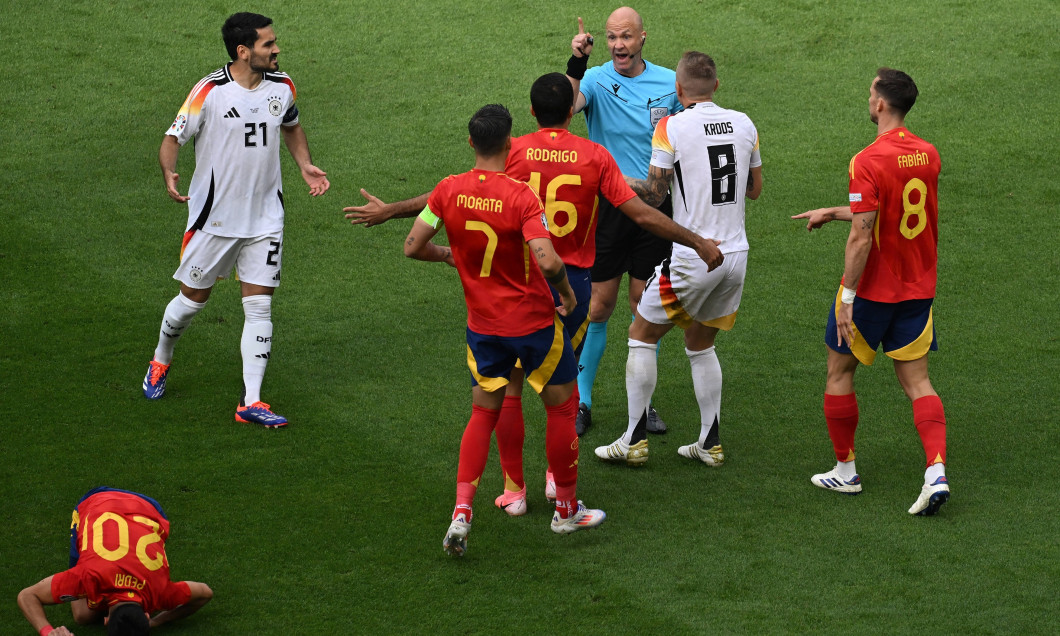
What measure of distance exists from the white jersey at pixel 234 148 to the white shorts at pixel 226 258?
5 centimetres

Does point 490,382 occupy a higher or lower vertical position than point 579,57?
lower

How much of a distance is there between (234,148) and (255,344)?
43.8 inches

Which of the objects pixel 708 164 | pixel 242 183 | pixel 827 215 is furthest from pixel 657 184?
pixel 242 183

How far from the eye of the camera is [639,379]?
19.7 ft

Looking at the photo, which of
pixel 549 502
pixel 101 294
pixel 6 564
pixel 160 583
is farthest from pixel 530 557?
pixel 101 294

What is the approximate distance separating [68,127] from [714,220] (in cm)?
735

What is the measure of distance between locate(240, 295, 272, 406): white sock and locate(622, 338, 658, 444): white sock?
208 centimetres

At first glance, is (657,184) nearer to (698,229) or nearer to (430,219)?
(698,229)

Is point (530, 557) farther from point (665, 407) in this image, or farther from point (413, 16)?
point (413, 16)

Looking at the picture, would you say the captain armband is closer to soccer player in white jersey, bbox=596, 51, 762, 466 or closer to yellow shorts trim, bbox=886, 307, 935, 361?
soccer player in white jersey, bbox=596, 51, 762, 466

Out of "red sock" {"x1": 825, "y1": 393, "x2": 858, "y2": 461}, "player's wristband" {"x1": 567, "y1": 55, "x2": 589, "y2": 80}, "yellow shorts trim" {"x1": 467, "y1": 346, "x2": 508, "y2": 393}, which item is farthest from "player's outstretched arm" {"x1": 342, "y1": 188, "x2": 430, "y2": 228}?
"red sock" {"x1": 825, "y1": 393, "x2": 858, "y2": 461}

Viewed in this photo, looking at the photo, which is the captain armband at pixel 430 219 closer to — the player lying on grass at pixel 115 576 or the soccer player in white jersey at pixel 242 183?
the player lying on grass at pixel 115 576

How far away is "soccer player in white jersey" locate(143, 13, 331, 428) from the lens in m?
6.45

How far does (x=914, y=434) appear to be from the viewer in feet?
20.7
